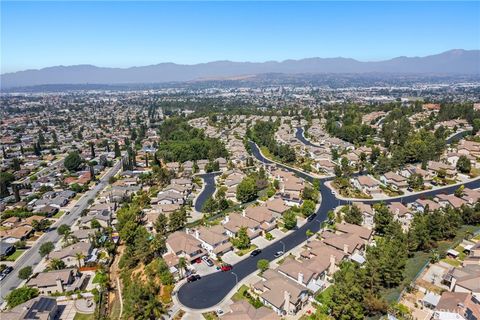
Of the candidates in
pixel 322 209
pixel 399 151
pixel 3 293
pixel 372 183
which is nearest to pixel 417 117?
pixel 399 151

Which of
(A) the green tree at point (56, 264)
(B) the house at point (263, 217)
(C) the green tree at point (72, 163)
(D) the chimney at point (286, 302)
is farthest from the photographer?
(C) the green tree at point (72, 163)

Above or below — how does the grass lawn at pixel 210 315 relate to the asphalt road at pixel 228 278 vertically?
above

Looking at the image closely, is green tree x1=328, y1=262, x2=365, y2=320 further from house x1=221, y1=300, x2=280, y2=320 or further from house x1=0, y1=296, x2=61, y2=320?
house x1=0, y1=296, x2=61, y2=320

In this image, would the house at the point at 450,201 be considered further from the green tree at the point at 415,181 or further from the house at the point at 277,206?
the house at the point at 277,206

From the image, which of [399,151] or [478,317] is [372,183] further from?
[478,317]

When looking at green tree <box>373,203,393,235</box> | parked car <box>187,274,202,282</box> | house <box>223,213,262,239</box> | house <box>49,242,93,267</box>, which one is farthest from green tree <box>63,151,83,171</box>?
green tree <box>373,203,393,235</box>

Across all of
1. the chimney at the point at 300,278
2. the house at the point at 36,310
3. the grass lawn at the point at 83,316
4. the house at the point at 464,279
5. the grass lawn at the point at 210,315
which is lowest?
the grass lawn at the point at 83,316

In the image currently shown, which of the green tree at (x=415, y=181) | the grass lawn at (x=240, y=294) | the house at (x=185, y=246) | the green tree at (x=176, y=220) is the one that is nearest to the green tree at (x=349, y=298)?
the grass lawn at (x=240, y=294)
